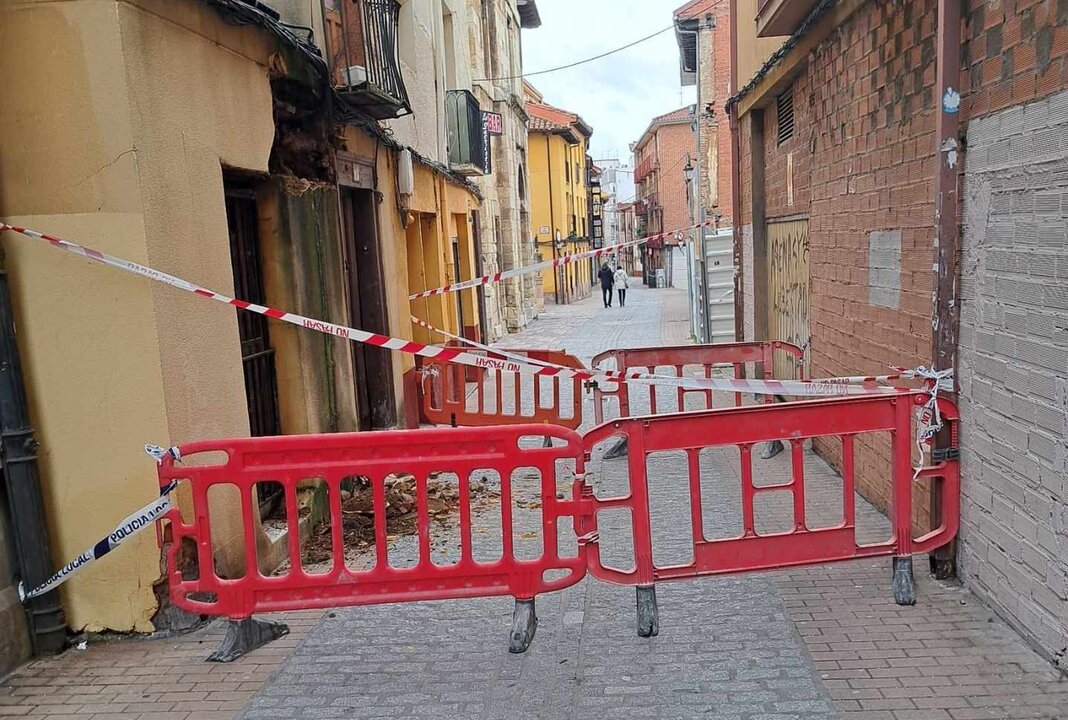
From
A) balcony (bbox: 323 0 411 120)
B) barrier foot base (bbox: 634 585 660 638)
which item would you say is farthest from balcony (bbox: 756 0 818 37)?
barrier foot base (bbox: 634 585 660 638)

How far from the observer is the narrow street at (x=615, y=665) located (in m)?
3.40

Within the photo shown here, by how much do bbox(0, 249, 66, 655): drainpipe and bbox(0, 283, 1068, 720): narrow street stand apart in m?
0.19

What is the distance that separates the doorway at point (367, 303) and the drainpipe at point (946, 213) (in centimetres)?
538

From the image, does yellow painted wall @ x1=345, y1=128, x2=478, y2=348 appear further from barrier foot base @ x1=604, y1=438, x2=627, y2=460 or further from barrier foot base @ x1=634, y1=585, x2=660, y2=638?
barrier foot base @ x1=634, y1=585, x2=660, y2=638

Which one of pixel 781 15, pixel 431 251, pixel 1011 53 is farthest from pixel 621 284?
pixel 1011 53

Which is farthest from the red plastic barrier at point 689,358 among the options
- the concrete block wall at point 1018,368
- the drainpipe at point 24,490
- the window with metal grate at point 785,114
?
the drainpipe at point 24,490

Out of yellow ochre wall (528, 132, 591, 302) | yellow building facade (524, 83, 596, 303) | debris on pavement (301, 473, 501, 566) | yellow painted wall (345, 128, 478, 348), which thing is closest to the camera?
debris on pavement (301, 473, 501, 566)

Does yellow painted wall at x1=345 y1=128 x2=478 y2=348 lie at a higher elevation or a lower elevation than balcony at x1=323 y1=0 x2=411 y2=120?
lower

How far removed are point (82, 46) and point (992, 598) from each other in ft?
16.8

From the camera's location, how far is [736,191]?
10.8m

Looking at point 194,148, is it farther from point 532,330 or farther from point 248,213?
point 532,330

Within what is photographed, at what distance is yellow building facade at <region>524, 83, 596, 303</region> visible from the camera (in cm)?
3803

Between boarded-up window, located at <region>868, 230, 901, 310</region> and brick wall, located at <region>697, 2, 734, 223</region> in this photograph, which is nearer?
boarded-up window, located at <region>868, 230, 901, 310</region>

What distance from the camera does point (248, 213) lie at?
19.7ft
